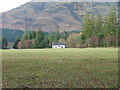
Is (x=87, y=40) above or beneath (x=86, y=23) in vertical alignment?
beneath

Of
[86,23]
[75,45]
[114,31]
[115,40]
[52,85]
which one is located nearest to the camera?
[52,85]

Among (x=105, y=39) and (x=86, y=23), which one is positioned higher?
(x=86, y=23)

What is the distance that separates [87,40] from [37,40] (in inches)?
1255

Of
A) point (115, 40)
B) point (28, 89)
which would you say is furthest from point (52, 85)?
point (115, 40)

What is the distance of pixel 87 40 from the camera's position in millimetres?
84938

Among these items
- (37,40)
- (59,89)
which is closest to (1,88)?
(59,89)

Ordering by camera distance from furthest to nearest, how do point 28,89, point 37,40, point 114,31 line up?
point 37,40
point 114,31
point 28,89

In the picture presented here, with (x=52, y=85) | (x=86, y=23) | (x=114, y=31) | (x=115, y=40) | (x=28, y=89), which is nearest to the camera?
(x=28, y=89)

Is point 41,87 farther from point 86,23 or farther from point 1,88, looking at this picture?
point 86,23

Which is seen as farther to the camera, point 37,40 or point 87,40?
point 37,40

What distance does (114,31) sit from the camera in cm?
8119

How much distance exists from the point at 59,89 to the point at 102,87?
1.65 m

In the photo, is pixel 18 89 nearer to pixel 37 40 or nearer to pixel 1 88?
pixel 1 88

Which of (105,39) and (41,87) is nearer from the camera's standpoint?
(41,87)
